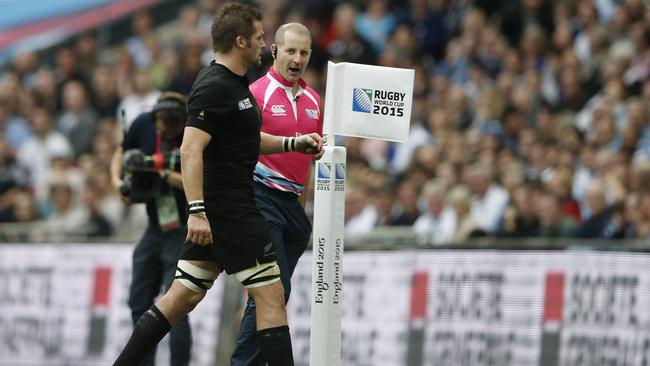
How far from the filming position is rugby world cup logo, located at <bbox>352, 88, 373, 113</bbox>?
9133 millimetres

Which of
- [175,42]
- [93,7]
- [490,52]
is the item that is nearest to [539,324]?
[490,52]

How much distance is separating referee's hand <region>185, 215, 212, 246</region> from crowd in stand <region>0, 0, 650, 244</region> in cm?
296

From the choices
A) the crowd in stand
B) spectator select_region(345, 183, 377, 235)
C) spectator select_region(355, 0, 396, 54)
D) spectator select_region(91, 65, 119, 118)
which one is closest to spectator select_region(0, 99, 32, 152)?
the crowd in stand

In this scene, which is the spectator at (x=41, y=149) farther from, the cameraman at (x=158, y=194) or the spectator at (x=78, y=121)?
the cameraman at (x=158, y=194)

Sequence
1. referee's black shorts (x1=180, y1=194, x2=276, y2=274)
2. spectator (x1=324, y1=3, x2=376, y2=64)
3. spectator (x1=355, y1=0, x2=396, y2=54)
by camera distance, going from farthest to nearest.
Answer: spectator (x1=355, y1=0, x2=396, y2=54), spectator (x1=324, y1=3, x2=376, y2=64), referee's black shorts (x1=180, y1=194, x2=276, y2=274)

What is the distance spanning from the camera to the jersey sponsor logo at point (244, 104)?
8398 millimetres

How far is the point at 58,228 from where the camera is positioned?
53.2 feet

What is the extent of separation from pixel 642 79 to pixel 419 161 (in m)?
2.68

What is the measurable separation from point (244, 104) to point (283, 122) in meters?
1.02

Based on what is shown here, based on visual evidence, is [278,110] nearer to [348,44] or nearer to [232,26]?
[232,26]

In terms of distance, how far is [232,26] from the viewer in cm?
849

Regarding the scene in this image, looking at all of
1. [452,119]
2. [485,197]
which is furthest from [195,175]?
[452,119]

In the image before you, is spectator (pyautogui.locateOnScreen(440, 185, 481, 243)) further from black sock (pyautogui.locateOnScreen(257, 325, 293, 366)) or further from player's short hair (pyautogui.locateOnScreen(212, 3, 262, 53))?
player's short hair (pyautogui.locateOnScreen(212, 3, 262, 53))

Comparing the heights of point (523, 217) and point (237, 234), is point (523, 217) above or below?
above
